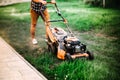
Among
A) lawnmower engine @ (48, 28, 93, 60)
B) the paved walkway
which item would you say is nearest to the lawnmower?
lawnmower engine @ (48, 28, 93, 60)

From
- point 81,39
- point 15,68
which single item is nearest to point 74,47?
point 15,68

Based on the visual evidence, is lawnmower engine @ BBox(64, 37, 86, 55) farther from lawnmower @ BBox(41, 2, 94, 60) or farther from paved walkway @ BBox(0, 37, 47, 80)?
paved walkway @ BBox(0, 37, 47, 80)

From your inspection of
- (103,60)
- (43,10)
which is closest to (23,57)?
(43,10)

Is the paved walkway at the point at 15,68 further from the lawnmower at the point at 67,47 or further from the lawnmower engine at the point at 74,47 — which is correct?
the lawnmower engine at the point at 74,47

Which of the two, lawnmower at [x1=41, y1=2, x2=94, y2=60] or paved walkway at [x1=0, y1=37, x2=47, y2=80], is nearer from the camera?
paved walkway at [x1=0, y1=37, x2=47, y2=80]

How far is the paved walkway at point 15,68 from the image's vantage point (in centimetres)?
454

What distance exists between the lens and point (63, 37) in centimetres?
513

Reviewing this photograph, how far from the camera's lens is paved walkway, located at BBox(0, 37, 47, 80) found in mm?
4535

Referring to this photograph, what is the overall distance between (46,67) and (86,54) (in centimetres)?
65

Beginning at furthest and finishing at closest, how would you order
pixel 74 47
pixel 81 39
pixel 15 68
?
pixel 81 39 → pixel 15 68 → pixel 74 47

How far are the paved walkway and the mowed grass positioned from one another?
125 mm

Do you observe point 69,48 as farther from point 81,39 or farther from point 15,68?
point 81,39

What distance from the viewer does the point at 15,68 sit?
490 cm

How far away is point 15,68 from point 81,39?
154cm
